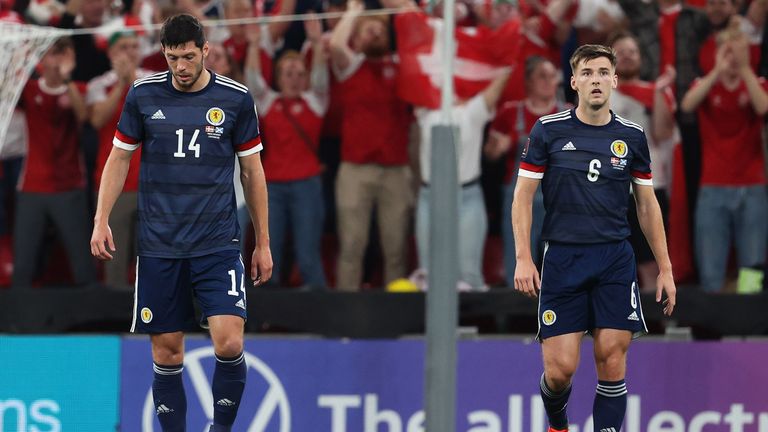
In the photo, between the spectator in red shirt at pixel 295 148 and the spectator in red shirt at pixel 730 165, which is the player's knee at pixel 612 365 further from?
the spectator in red shirt at pixel 295 148

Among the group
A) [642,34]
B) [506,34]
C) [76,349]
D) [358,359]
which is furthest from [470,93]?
[76,349]

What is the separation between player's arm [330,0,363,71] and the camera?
10.3 meters

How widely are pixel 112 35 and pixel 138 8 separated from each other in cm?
77

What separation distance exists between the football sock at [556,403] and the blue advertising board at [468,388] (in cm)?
164

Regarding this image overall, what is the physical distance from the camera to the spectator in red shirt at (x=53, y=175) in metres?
10.3

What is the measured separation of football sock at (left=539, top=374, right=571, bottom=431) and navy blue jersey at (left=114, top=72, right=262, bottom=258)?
6.33ft

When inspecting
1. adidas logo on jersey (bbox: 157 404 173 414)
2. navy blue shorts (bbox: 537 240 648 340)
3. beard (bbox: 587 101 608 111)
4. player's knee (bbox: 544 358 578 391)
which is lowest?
adidas logo on jersey (bbox: 157 404 173 414)

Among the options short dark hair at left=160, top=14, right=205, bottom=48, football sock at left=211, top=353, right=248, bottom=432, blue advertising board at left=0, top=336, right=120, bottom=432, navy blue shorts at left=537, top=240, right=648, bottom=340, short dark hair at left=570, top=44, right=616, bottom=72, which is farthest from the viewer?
blue advertising board at left=0, top=336, right=120, bottom=432

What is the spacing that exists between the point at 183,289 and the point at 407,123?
3551 mm

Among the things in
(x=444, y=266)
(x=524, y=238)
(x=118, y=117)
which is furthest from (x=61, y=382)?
(x=524, y=238)

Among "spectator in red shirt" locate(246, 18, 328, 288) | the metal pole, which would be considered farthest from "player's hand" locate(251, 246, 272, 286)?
"spectator in red shirt" locate(246, 18, 328, 288)

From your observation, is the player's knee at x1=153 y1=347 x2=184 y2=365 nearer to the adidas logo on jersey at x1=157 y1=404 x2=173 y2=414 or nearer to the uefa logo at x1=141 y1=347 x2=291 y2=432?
the adidas logo on jersey at x1=157 y1=404 x2=173 y2=414

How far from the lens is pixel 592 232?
7.32m

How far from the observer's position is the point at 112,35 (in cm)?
1026
